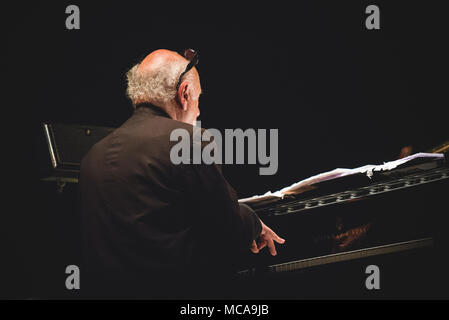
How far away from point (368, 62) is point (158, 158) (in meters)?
2.22

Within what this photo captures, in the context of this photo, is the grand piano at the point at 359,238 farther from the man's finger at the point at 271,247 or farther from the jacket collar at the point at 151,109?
the jacket collar at the point at 151,109

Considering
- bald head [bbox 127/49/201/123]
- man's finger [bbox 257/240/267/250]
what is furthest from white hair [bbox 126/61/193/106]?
man's finger [bbox 257/240/267/250]

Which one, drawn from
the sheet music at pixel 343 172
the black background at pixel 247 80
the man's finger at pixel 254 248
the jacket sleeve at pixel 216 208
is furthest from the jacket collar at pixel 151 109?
the black background at pixel 247 80

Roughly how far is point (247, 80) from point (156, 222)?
6.98ft

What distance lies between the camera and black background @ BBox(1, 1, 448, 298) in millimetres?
3127

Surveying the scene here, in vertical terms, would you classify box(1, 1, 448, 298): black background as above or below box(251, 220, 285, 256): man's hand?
above

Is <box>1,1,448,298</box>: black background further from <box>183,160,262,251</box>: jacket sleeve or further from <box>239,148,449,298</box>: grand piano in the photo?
<box>183,160,262,251</box>: jacket sleeve

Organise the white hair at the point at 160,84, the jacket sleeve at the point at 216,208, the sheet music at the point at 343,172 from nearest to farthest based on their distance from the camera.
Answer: the jacket sleeve at the point at 216,208 < the sheet music at the point at 343,172 < the white hair at the point at 160,84

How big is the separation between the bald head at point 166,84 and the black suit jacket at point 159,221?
0.59 ft

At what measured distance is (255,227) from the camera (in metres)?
1.74

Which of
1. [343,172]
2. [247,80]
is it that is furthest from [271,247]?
[247,80]

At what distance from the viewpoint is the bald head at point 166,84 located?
1820mm

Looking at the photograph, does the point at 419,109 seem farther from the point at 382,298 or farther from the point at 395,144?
the point at 382,298

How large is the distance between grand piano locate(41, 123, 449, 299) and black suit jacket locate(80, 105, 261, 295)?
257 mm
